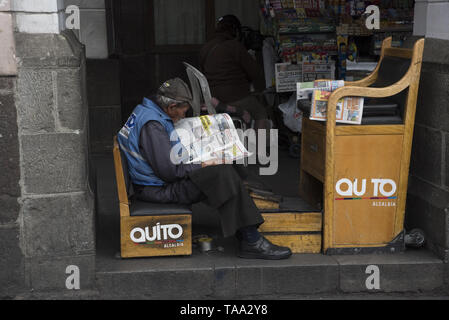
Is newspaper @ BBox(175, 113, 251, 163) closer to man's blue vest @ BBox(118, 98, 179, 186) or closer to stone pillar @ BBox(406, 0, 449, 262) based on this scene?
man's blue vest @ BBox(118, 98, 179, 186)

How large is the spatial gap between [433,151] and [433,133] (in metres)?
0.13

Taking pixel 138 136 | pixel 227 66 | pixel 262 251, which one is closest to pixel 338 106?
pixel 262 251

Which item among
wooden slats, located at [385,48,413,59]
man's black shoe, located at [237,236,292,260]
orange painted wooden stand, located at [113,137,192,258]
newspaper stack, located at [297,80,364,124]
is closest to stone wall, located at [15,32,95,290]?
orange painted wooden stand, located at [113,137,192,258]

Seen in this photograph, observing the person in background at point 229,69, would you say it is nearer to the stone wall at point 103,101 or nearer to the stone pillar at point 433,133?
the stone wall at point 103,101

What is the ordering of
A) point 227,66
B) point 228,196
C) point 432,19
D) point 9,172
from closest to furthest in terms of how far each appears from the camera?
point 9,172 < point 228,196 < point 432,19 < point 227,66

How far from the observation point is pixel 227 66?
6922mm

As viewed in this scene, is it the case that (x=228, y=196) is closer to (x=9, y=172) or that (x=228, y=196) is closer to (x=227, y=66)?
(x=9, y=172)

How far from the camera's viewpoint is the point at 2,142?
404cm

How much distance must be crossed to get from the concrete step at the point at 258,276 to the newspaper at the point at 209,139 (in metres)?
0.71

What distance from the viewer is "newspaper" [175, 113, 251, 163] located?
446 centimetres

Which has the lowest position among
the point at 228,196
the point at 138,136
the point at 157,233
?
the point at 157,233

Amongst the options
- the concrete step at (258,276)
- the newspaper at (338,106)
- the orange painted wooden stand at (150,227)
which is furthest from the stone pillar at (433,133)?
the orange painted wooden stand at (150,227)

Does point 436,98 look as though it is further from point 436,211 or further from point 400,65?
point 436,211

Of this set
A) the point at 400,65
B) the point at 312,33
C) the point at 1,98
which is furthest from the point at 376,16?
the point at 1,98
